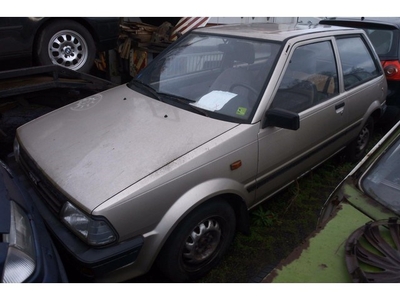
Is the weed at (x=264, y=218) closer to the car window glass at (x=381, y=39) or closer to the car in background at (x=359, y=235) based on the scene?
the car in background at (x=359, y=235)

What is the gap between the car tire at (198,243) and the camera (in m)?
2.08

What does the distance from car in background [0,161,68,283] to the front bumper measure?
0.31ft

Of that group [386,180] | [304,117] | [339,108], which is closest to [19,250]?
[386,180]

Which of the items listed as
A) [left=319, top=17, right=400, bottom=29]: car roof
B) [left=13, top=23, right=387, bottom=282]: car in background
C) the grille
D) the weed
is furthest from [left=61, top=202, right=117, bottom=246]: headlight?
[left=319, top=17, right=400, bottom=29]: car roof

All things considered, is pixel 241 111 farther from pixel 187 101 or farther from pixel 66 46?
pixel 66 46

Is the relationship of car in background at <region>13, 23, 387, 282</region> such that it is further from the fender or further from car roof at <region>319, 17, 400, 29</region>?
car roof at <region>319, 17, 400, 29</region>

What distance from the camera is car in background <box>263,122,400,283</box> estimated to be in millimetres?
1447

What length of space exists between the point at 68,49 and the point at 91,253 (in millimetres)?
3333

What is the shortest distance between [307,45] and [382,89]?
1554 mm

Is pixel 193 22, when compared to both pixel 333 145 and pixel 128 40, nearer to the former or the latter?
pixel 128 40

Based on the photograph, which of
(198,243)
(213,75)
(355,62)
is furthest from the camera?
(355,62)

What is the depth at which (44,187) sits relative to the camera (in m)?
2.13

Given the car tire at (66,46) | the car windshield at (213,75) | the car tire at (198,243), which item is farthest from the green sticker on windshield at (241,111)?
the car tire at (66,46)

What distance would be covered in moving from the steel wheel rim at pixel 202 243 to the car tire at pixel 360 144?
224 centimetres
